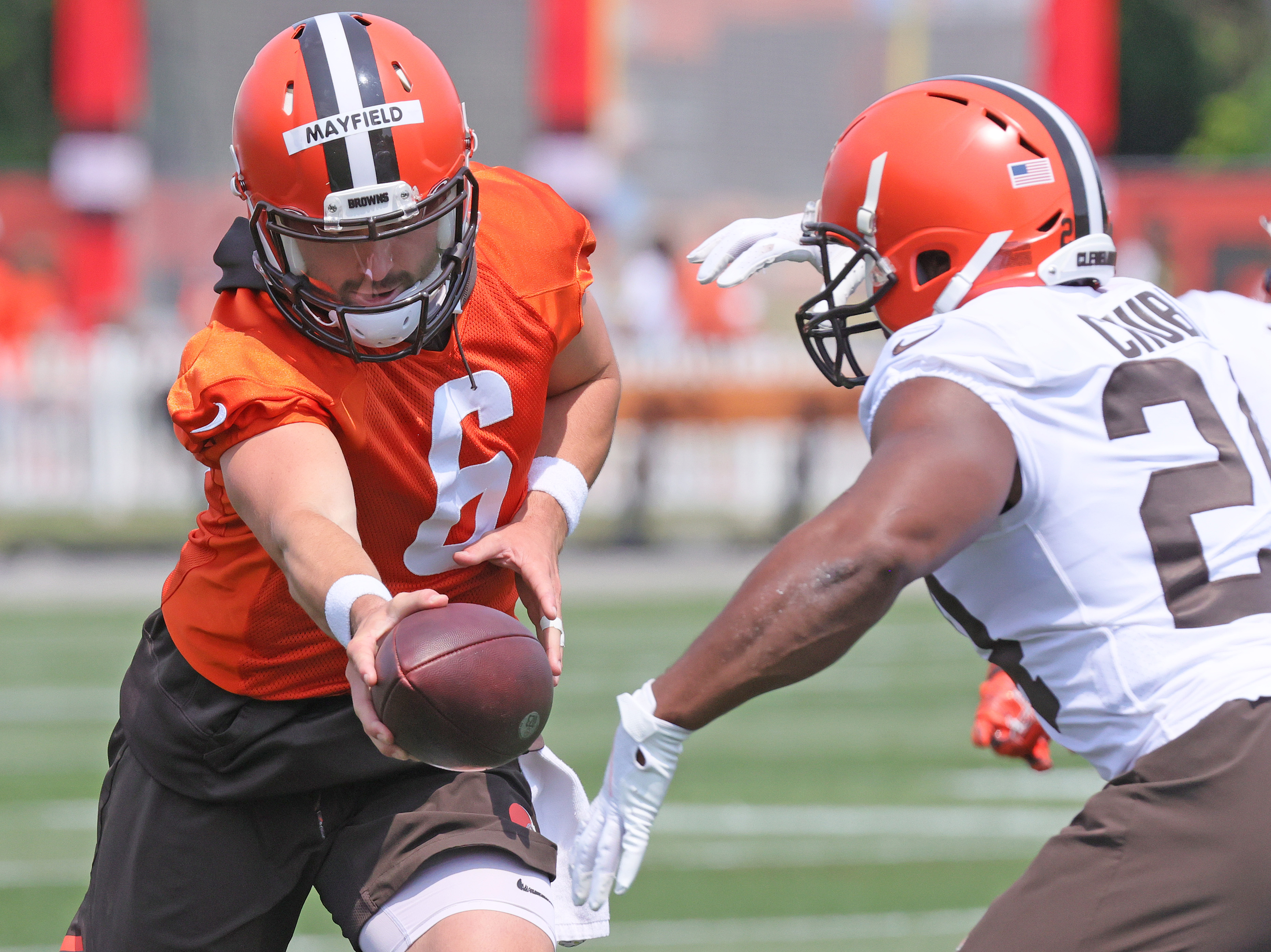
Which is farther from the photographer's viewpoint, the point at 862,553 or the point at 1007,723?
the point at 1007,723

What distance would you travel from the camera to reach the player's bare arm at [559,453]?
9.10 feet

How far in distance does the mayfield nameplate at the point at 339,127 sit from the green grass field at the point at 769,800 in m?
2.68

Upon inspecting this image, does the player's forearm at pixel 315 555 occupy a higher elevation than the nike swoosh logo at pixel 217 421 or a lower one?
lower

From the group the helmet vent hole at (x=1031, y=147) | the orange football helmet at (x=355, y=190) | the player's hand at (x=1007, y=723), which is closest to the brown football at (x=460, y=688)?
the orange football helmet at (x=355, y=190)

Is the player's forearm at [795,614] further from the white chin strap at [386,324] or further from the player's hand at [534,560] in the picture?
the white chin strap at [386,324]

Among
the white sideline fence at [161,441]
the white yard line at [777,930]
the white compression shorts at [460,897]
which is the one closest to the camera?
the white compression shorts at [460,897]

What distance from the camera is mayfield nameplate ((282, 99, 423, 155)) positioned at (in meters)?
2.65

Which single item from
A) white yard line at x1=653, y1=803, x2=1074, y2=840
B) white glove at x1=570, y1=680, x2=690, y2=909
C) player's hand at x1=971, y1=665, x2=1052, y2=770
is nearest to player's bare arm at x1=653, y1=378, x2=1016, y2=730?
white glove at x1=570, y1=680, x2=690, y2=909

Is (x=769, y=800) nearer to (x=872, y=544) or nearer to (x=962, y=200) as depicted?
(x=962, y=200)

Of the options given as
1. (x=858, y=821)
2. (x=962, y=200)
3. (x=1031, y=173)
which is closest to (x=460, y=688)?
(x=962, y=200)

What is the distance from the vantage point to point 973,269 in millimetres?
2689

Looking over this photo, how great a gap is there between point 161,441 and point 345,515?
10900 millimetres

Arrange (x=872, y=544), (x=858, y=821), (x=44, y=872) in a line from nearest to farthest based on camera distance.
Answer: (x=872, y=544) → (x=44, y=872) → (x=858, y=821)

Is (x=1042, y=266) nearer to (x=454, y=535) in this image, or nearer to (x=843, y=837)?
(x=454, y=535)
